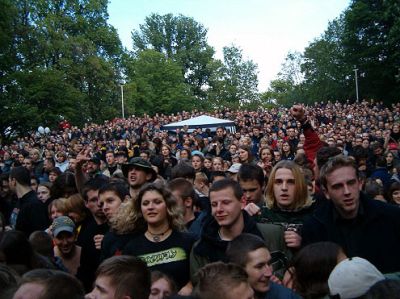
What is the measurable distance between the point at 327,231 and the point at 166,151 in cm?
839

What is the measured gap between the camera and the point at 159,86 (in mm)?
65375

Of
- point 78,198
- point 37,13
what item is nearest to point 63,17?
point 37,13

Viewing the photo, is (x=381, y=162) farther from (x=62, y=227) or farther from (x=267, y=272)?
(x=267, y=272)

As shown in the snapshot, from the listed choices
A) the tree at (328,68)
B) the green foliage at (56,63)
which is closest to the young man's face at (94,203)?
the green foliage at (56,63)

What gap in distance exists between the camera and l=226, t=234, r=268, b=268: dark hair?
3105 mm

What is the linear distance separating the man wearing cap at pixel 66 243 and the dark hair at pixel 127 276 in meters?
1.93

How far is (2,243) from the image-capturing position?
375 centimetres

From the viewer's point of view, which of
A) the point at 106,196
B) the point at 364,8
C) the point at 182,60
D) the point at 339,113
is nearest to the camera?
the point at 106,196

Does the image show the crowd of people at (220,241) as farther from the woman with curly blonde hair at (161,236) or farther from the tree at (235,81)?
the tree at (235,81)

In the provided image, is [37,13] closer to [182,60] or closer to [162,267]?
[182,60]

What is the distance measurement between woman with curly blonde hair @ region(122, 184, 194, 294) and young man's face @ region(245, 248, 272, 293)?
70 centimetres

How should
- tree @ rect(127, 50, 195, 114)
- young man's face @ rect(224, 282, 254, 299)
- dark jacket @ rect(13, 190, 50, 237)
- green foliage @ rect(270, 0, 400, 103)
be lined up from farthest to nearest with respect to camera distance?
1. tree @ rect(127, 50, 195, 114)
2. green foliage @ rect(270, 0, 400, 103)
3. dark jacket @ rect(13, 190, 50, 237)
4. young man's face @ rect(224, 282, 254, 299)

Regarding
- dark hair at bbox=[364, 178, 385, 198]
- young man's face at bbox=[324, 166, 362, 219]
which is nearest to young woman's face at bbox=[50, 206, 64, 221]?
young man's face at bbox=[324, 166, 362, 219]

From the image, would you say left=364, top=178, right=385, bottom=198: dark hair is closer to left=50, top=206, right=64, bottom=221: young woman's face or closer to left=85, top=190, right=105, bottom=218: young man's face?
left=85, top=190, right=105, bottom=218: young man's face
